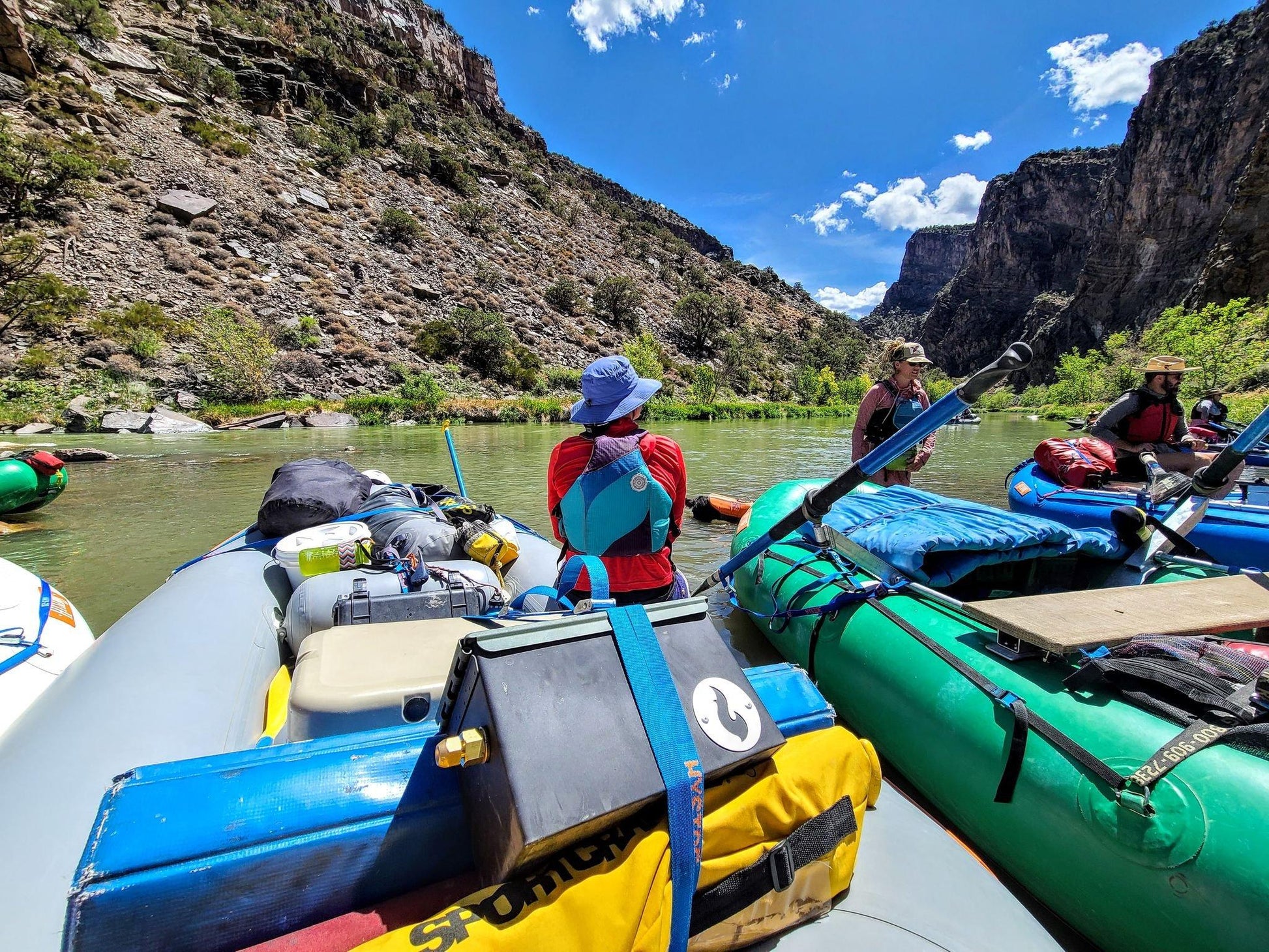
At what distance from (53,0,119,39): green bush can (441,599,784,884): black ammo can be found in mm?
52657

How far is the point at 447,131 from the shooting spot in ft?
177

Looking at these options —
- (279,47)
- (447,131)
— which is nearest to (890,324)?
(447,131)

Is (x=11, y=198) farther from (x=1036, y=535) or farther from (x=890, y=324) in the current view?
(x=890, y=324)

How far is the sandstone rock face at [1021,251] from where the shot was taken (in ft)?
277

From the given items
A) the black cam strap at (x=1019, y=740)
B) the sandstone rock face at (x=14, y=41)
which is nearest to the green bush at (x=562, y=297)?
the sandstone rock face at (x=14, y=41)

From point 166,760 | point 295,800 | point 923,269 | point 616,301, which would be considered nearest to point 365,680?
point 166,760

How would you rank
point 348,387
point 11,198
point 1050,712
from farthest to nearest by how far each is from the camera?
point 348,387, point 11,198, point 1050,712

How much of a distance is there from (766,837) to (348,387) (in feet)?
91.2

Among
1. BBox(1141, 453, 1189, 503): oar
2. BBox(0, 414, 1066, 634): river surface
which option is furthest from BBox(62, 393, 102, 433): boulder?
BBox(1141, 453, 1189, 503): oar

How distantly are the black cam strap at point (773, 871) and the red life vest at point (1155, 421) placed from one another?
526cm

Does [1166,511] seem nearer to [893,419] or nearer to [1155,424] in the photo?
[1155,424]

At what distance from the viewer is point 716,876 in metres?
0.98

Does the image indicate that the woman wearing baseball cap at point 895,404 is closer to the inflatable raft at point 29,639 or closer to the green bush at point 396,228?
the inflatable raft at point 29,639

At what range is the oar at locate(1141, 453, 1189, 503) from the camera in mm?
3307
